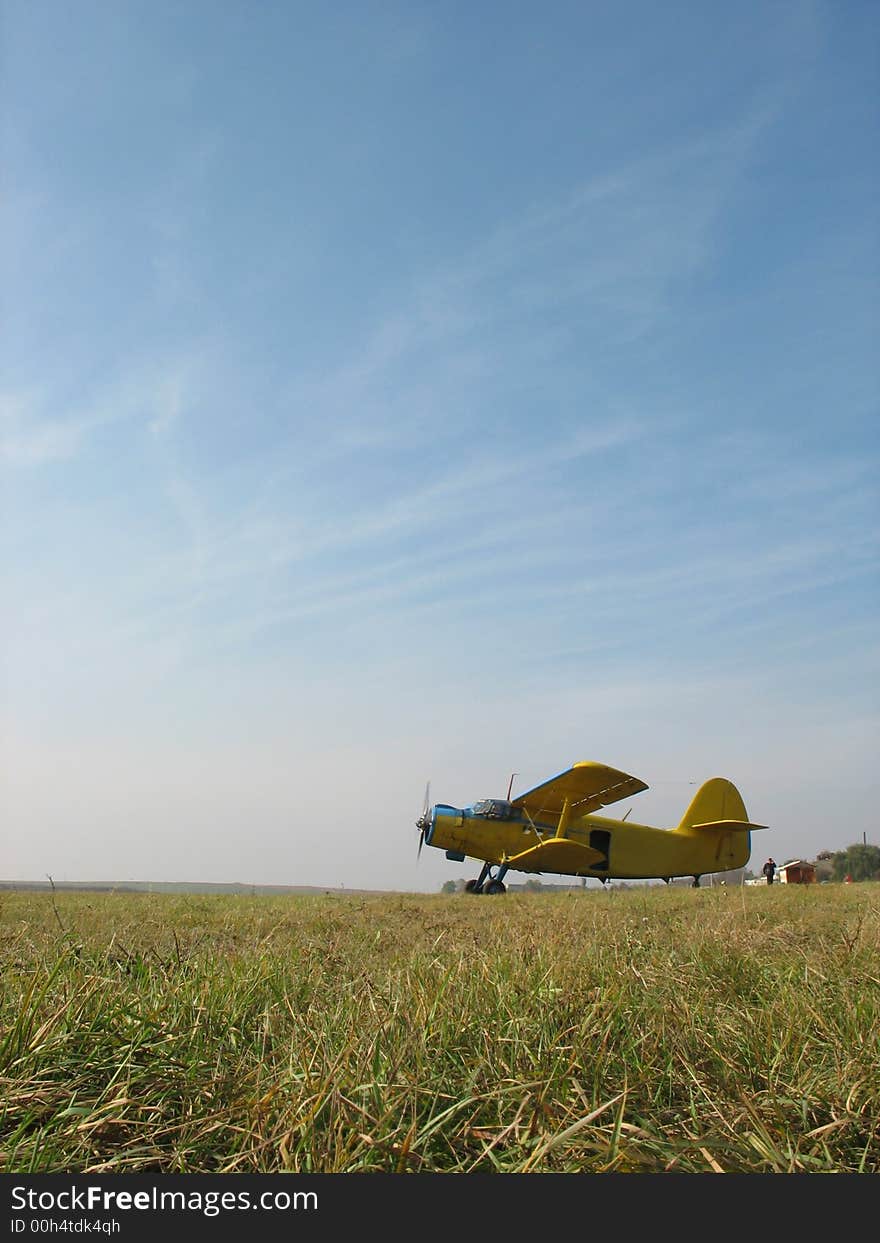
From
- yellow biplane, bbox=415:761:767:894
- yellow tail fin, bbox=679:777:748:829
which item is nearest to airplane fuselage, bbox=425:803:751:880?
yellow biplane, bbox=415:761:767:894

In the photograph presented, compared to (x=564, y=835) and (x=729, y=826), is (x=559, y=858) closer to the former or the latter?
(x=564, y=835)

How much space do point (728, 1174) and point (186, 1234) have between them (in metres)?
1.23

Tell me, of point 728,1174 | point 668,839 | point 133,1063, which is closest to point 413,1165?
point 728,1174

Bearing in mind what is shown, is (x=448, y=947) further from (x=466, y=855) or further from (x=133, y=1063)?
(x=466, y=855)

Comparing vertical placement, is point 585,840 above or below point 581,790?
below

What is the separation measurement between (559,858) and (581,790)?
222 centimetres

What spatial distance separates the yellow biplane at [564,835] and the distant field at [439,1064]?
18995 mm

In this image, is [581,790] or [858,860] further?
[858,860]

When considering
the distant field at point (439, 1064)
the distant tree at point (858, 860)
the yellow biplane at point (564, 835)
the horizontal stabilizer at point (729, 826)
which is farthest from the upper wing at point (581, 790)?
the distant tree at point (858, 860)

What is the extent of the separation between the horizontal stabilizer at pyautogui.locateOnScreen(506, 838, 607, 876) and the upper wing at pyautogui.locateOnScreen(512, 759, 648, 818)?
115cm

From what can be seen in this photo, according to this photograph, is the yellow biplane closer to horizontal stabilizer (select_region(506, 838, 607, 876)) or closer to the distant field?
horizontal stabilizer (select_region(506, 838, 607, 876))

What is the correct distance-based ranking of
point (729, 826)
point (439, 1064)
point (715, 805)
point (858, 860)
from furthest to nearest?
point (858, 860)
point (715, 805)
point (729, 826)
point (439, 1064)

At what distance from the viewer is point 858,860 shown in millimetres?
120812

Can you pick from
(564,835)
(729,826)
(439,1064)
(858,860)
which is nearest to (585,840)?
(564,835)
